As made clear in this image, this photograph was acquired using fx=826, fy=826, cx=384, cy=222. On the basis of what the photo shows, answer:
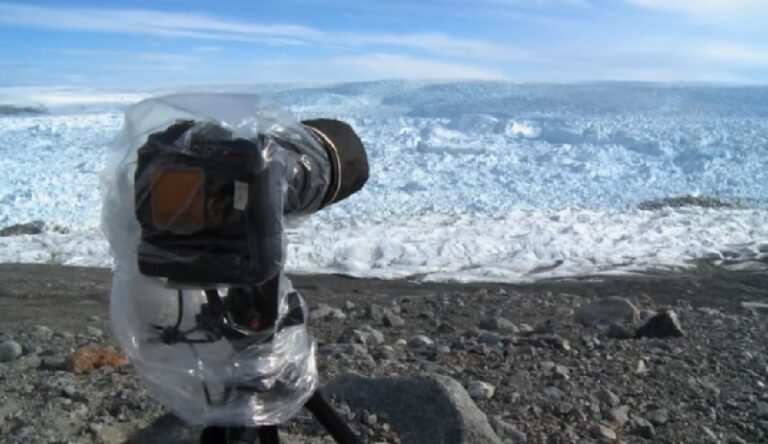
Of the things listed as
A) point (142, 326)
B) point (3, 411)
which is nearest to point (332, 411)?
point (142, 326)

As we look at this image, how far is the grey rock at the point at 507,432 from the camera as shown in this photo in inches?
103

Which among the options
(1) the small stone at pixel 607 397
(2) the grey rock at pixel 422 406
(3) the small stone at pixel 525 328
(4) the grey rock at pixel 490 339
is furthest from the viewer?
(3) the small stone at pixel 525 328

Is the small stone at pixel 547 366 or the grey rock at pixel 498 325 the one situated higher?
the small stone at pixel 547 366

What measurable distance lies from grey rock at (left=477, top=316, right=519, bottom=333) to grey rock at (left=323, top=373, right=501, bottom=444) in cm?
180

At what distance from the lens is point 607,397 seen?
3039mm

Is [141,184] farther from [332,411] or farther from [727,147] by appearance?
[727,147]

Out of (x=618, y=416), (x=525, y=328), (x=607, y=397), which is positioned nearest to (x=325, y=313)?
(x=525, y=328)

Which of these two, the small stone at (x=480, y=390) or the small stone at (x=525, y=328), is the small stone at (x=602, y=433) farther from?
the small stone at (x=525, y=328)

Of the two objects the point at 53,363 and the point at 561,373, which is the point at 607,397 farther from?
the point at 53,363

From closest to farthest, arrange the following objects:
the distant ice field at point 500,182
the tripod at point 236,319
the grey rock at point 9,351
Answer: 1. the tripod at point 236,319
2. the grey rock at point 9,351
3. the distant ice field at point 500,182

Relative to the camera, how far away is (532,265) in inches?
296

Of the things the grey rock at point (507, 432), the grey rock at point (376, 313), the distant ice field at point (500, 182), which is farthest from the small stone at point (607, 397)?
the grey rock at point (376, 313)

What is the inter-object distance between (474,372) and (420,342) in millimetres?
794

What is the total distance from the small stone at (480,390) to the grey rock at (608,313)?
162 centimetres
